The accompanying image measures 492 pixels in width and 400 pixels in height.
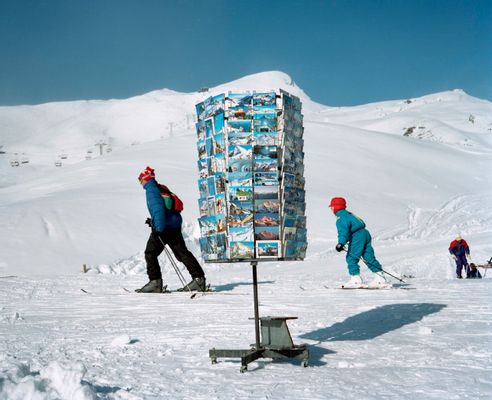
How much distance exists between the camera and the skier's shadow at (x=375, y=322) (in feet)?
20.1

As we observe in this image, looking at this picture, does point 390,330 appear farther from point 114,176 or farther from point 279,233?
point 114,176

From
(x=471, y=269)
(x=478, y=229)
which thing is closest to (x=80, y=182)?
(x=478, y=229)

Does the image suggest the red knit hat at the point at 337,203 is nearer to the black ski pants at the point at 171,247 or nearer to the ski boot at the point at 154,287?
the black ski pants at the point at 171,247

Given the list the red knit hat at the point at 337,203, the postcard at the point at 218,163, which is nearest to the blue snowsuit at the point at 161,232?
the red knit hat at the point at 337,203

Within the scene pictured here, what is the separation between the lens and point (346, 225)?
1071cm

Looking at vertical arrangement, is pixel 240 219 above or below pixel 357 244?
above

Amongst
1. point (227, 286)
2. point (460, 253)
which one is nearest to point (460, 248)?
point (460, 253)

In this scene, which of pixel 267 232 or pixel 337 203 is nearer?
pixel 267 232

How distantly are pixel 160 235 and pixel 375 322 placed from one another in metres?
4.06

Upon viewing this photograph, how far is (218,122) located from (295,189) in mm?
871

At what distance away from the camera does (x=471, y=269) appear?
55.7ft

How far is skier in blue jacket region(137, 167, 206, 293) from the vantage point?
29.6ft

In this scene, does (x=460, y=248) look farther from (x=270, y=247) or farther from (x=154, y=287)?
(x=270, y=247)

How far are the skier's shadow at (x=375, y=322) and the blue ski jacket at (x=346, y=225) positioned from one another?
2.36m
